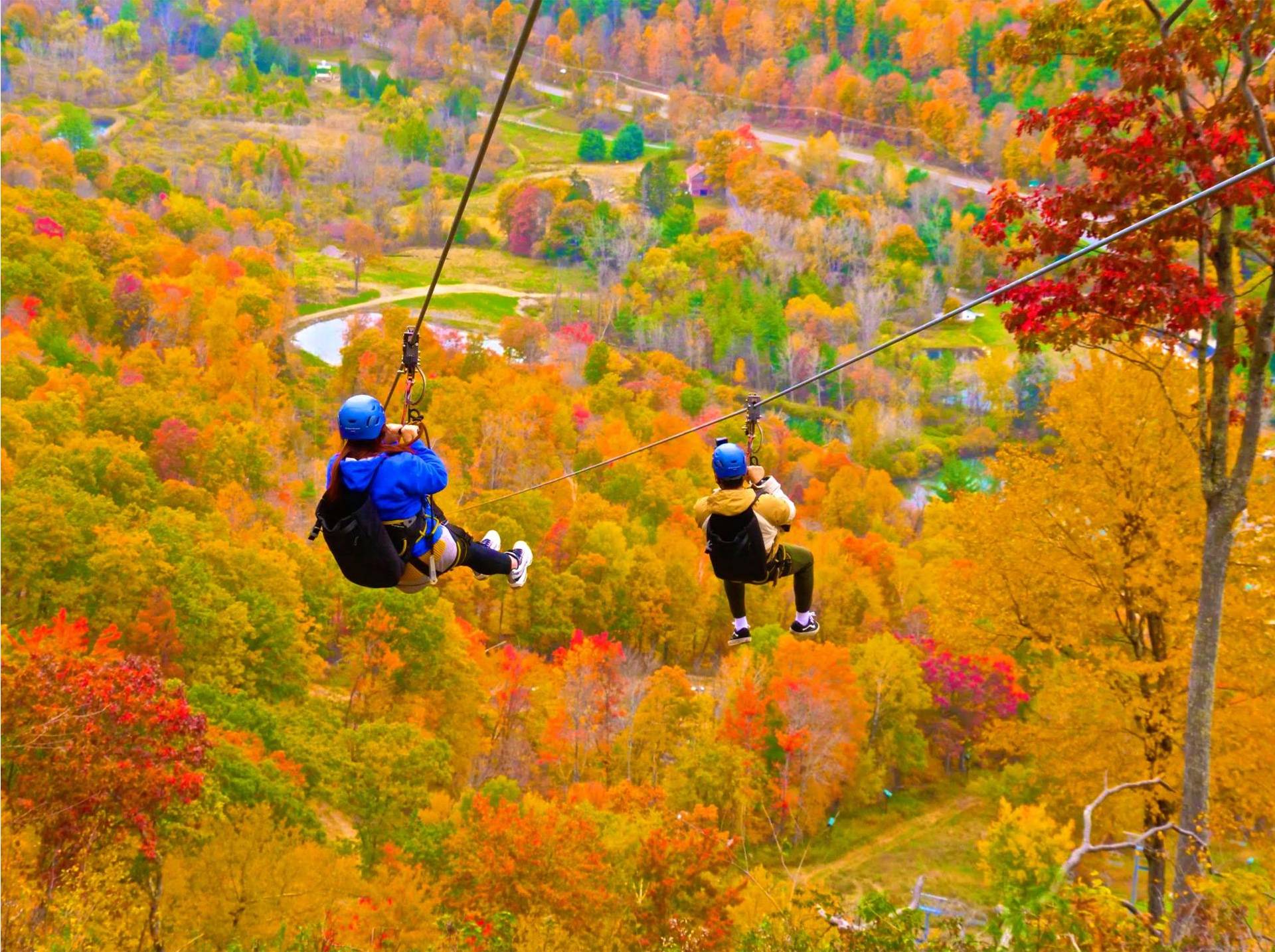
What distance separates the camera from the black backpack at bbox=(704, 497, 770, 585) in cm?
718

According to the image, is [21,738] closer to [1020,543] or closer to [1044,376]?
[1020,543]

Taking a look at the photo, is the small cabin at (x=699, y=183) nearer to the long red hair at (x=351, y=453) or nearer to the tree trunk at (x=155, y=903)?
the tree trunk at (x=155, y=903)

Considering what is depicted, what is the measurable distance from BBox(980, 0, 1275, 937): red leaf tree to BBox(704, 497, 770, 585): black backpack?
127 inches

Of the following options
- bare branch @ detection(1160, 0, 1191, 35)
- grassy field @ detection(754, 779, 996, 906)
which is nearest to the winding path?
grassy field @ detection(754, 779, 996, 906)

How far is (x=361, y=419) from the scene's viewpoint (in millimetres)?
5773

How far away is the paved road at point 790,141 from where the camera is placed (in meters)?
111

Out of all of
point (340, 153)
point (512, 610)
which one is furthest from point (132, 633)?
point (340, 153)

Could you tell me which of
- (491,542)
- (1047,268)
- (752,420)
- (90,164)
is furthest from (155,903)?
(90,164)

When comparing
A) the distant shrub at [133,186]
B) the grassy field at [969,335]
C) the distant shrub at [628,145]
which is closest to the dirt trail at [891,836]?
the grassy field at [969,335]

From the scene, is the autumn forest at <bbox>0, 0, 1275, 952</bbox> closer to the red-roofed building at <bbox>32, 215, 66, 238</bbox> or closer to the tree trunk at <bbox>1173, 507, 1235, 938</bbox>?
the tree trunk at <bbox>1173, 507, 1235, 938</bbox>

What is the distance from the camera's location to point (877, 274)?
8825 centimetres

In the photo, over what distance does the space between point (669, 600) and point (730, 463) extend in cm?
2904

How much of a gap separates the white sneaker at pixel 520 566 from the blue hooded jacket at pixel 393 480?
1202mm

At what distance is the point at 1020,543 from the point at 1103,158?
189 inches
